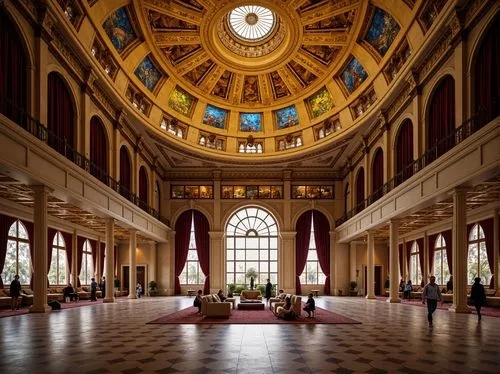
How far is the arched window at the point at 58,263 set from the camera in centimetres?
2566

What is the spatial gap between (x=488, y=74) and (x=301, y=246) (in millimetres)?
23043

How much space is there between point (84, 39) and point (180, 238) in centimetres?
1928

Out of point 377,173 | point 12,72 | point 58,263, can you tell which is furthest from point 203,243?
point 12,72

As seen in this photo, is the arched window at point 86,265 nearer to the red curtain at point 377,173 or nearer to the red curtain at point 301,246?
the red curtain at point 301,246

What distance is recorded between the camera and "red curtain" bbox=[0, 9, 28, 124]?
44.6 ft

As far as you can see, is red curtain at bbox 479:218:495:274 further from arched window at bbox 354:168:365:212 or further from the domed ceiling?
arched window at bbox 354:168:365:212

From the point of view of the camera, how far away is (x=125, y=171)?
27.2 meters

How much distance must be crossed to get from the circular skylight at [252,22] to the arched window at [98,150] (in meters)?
11.3

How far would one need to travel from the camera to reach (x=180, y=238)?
3622 centimetres

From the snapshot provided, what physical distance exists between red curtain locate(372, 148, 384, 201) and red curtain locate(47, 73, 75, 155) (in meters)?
14.9

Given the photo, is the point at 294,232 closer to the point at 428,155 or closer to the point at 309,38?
the point at 309,38

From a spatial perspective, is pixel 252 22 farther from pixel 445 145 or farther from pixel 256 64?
pixel 445 145

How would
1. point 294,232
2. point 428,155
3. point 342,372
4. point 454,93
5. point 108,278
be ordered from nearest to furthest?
point 342,372
point 454,93
point 428,155
point 108,278
point 294,232

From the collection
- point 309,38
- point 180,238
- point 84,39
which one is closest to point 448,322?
point 84,39
